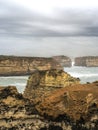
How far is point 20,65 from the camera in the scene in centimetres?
12606

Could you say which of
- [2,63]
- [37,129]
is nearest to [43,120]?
[37,129]

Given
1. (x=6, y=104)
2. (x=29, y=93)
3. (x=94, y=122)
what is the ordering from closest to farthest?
(x=94, y=122)
(x=6, y=104)
(x=29, y=93)

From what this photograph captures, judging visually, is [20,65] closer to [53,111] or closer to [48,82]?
[48,82]

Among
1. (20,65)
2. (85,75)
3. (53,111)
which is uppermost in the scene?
(20,65)

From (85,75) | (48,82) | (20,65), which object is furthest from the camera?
(20,65)

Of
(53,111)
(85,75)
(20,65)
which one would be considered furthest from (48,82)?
(20,65)

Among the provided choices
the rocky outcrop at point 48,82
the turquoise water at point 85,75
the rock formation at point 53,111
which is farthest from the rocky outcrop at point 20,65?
the rock formation at point 53,111

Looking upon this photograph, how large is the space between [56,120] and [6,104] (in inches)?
114

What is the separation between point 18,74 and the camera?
124 meters

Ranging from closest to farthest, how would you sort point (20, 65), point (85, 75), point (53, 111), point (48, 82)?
1. point (53, 111)
2. point (48, 82)
3. point (85, 75)
4. point (20, 65)

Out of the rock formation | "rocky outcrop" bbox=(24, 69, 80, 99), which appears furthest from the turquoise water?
the rock formation

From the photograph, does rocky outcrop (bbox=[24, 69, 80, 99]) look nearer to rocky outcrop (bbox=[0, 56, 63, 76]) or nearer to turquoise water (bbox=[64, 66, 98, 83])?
turquoise water (bbox=[64, 66, 98, 83])

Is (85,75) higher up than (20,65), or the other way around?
(20,65)

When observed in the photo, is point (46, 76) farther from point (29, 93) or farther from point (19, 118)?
point (19, 118)
